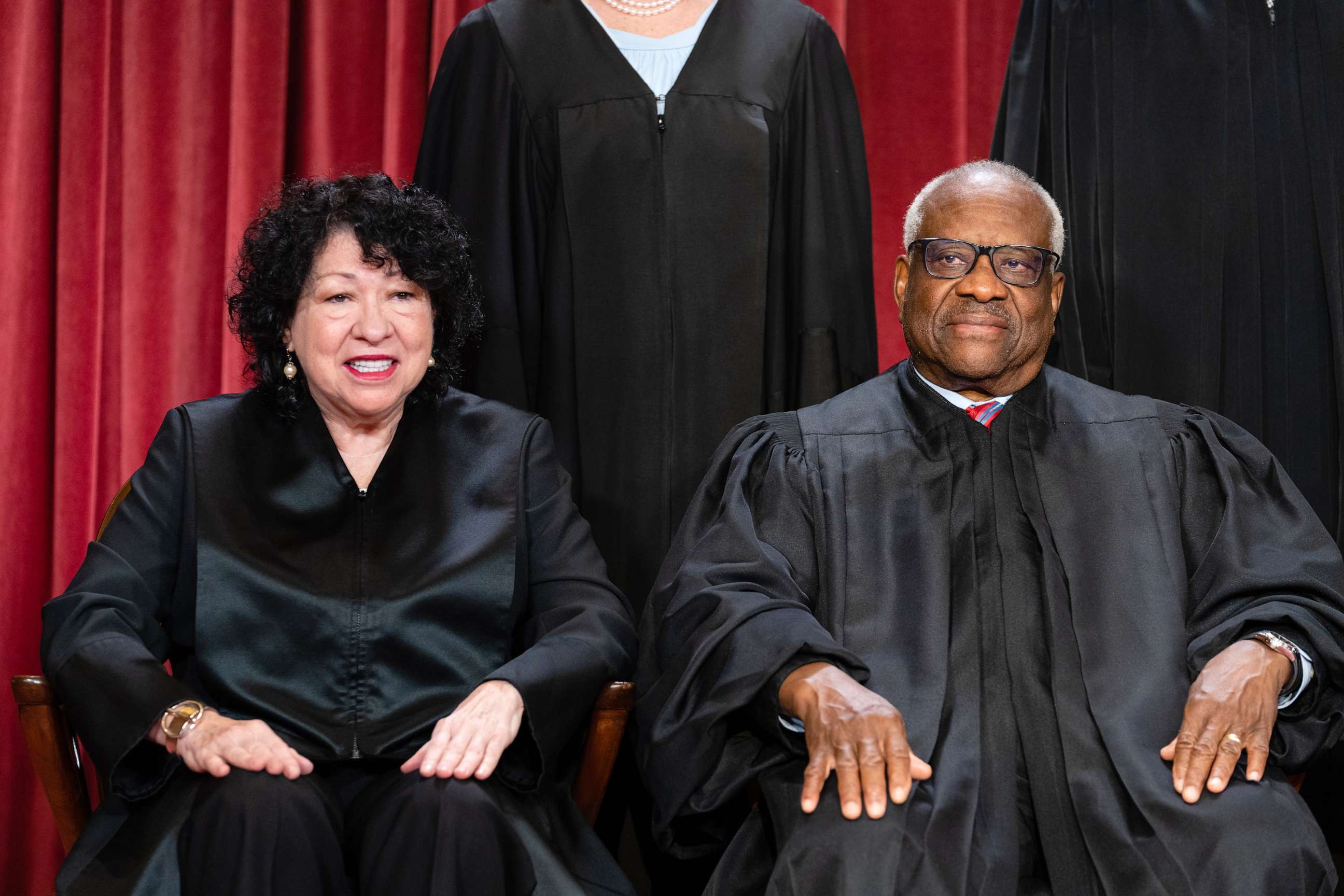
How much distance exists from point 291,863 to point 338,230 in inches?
45.5

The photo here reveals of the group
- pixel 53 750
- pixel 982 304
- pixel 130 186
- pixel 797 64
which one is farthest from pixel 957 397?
pixel 130 186

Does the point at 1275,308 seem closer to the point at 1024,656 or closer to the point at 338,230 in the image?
the point at 1024,656

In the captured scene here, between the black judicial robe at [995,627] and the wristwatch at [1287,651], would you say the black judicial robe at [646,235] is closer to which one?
the black judicial robe at [995,627]

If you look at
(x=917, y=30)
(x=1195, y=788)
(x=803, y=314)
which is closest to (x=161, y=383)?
(x=803, y=314)

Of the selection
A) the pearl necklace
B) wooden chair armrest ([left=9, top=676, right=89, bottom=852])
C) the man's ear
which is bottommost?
wooden chair armrest ([left=9, top=676, right=89, bottom=852])

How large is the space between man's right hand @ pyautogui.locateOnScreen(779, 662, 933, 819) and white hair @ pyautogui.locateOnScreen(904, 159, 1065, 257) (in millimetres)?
1047

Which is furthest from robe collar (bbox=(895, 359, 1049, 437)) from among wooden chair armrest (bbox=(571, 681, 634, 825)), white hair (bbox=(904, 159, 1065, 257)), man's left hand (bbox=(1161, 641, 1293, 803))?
wooden chair armrest (bbox=(571, 681, 634, 825))

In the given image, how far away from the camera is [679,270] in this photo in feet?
9.33

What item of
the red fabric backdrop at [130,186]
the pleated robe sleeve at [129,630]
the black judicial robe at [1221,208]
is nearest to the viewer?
the pleated robe sleeve at [129,630]

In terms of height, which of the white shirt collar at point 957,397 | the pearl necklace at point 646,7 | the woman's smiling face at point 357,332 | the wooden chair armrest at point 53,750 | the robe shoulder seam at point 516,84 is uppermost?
the pearl necklace at point 646,7

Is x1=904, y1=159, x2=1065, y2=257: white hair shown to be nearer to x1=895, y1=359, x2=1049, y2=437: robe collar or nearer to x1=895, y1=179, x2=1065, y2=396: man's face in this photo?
x1=895, y1=179, x2=1065, y2=396: man's face

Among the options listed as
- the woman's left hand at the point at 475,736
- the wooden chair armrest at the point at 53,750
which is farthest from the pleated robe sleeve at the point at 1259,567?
the wooden chair armrest at the point at 53,750

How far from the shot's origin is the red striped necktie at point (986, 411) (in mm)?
2574

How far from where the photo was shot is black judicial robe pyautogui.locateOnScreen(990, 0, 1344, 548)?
2951 millimetres
